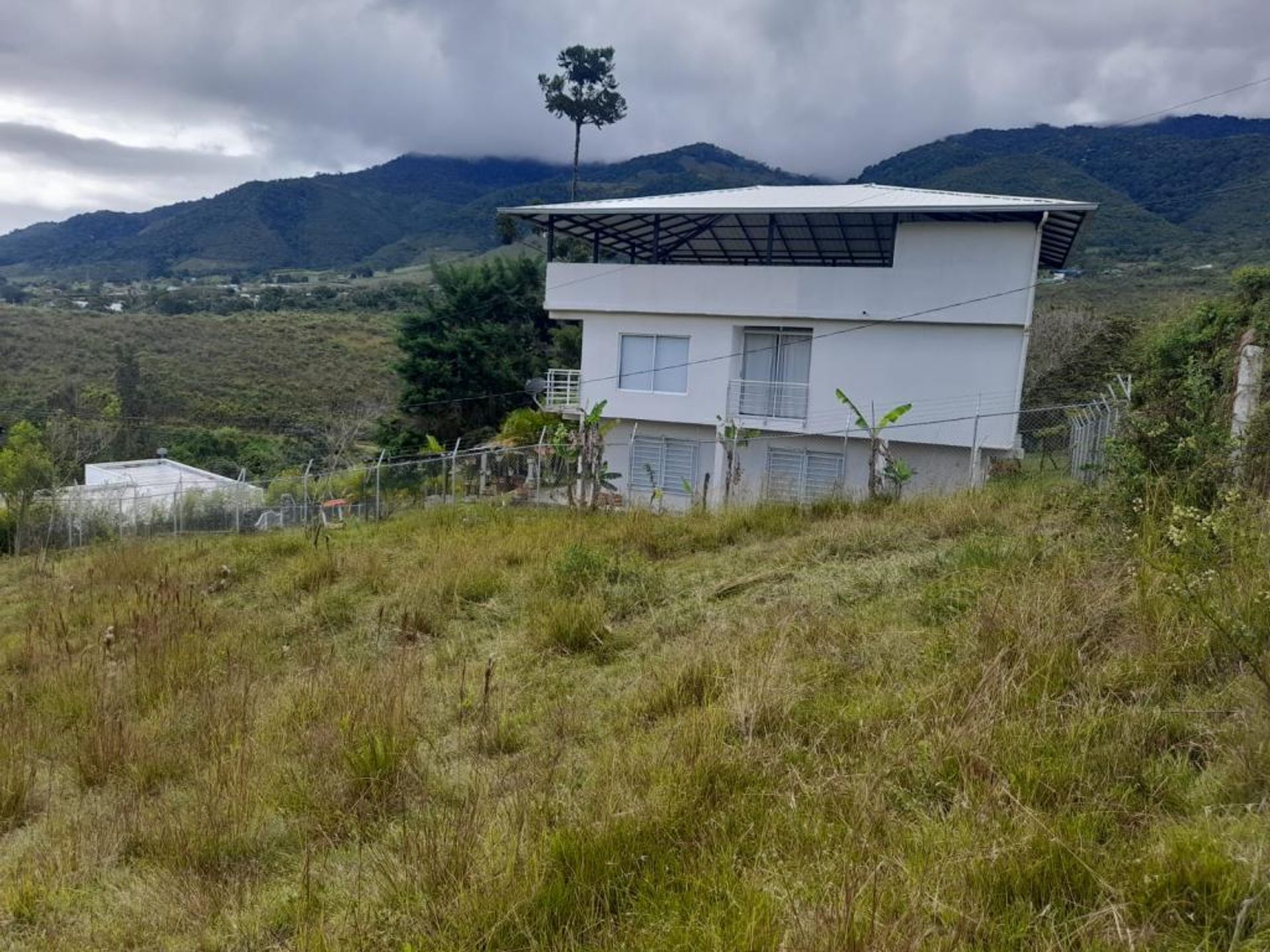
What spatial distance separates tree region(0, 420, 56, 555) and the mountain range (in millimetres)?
31731

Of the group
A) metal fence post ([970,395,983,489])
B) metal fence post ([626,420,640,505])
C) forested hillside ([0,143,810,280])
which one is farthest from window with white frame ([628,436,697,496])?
forested hillside ([0,143,810,280])

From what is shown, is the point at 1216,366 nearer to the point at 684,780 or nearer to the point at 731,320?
the point at 731,320

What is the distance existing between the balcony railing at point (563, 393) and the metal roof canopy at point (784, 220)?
141 inches

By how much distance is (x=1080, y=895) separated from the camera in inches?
91.4

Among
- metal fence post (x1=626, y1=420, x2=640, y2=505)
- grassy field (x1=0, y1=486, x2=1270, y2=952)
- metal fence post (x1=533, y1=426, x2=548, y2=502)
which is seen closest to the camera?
grassy field (x1=0, y1=486, x2=1270, y2=952)

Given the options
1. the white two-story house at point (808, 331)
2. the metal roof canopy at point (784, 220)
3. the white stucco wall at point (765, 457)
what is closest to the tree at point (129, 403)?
the white two-story house at point (808, 331)

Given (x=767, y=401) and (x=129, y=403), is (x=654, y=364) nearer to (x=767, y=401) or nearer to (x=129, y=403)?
(x=767, y=401)

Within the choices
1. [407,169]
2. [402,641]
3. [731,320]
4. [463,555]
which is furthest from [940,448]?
[407,169]

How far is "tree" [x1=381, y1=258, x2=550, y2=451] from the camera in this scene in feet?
109

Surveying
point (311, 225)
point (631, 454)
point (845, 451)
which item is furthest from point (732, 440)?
point (311, 225)

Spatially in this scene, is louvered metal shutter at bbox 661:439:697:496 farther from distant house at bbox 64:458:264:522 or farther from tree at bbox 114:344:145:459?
tree at bbox 114:344:145:459

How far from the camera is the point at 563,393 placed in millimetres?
24844

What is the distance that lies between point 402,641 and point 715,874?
4.14 m

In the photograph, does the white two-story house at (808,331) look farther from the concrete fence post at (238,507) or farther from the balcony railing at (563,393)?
the concrete fence post at (238,507)
